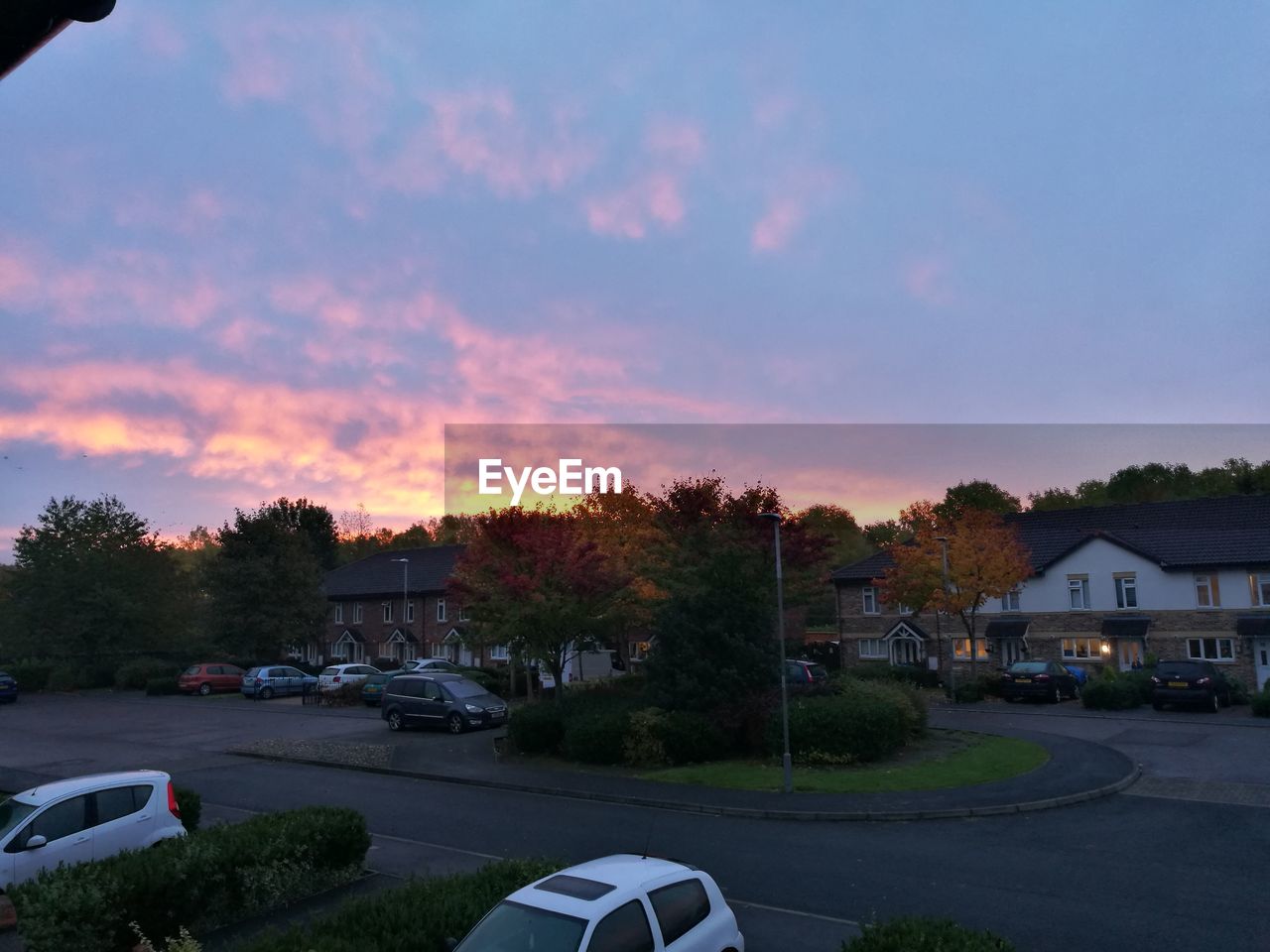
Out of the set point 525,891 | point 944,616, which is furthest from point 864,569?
point 525,891

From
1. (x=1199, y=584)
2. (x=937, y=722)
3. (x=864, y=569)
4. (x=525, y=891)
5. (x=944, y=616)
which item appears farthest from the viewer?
(x=864, y=569)

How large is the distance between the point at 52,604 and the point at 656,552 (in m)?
43.7

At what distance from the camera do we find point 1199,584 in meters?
39.6

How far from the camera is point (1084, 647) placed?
42125mm

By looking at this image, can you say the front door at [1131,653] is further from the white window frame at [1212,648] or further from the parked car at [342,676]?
the parked car at [342,676]

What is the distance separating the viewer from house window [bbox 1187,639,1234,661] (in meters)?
38.0

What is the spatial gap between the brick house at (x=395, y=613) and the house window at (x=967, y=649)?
2763cm

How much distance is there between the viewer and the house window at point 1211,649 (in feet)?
125

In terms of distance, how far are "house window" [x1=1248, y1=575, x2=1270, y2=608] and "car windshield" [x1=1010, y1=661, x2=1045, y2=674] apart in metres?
10.8

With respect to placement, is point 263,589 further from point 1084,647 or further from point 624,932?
point 624,932

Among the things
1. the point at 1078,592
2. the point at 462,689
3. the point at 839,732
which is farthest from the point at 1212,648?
the point at 462,689

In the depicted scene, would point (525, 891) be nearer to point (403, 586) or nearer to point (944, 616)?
point (944, 616)

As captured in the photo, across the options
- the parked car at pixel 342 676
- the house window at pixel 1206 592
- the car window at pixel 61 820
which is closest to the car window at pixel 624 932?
the car window at pixel 61 820

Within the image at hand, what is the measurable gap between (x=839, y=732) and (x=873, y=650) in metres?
29.5
